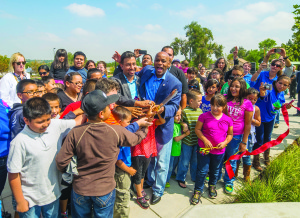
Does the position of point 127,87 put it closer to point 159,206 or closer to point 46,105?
point 46,105

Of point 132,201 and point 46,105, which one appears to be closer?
point 46,105

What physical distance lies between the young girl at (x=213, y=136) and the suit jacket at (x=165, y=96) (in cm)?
50

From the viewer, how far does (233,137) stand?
3211 mm

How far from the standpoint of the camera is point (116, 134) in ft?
5.83

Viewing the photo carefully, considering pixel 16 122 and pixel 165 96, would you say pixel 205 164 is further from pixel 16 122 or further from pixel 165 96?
pixel 16 122

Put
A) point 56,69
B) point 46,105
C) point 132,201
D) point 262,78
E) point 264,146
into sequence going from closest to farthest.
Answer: point 46,105
point 132,201
point 264,146
point 262,78
point 56,69

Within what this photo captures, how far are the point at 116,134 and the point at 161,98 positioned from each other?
45.5 inches

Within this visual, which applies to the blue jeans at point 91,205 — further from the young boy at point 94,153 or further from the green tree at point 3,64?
the green tree at point 3,64

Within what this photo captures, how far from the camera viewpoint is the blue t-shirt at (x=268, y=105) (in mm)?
3789

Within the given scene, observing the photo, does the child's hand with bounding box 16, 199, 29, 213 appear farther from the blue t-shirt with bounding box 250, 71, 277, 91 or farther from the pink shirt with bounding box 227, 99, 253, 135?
the blue t-shirt with bounding box 250, 71, 277, 91

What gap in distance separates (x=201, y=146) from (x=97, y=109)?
1897mm

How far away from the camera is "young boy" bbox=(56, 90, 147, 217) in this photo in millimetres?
1675

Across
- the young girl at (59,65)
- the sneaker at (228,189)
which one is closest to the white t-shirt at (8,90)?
the young girl at (59,65)

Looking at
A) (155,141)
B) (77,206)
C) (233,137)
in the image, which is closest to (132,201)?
(155,141)
